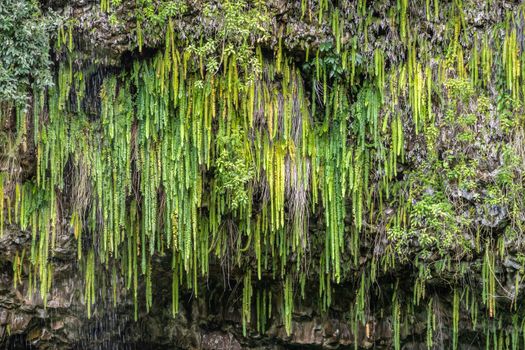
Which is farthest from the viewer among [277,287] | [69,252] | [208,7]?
[277,287]

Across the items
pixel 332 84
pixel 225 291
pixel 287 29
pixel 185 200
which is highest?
pixel 287 29

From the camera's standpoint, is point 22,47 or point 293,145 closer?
point 22,47

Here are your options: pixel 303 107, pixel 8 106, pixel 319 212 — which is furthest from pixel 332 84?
pixel 8 106

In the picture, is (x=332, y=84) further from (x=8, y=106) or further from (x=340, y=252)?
(x=8, y=106)

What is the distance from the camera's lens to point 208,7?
651 cm

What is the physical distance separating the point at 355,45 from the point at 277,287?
2716mm

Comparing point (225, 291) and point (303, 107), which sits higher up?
point (303, 107)

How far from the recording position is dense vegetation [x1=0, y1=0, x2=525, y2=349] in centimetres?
646

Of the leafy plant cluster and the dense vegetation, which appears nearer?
the leafy plant cluster

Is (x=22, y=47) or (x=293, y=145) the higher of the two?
(x=22, y=47)

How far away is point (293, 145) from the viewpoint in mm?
6742

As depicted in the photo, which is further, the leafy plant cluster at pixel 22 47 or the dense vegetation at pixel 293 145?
the dense vegetation at pixel 293 145

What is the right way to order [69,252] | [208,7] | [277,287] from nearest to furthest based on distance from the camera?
[208,7] → [69,252] → [277,287]

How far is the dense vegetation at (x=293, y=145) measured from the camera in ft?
21.2
